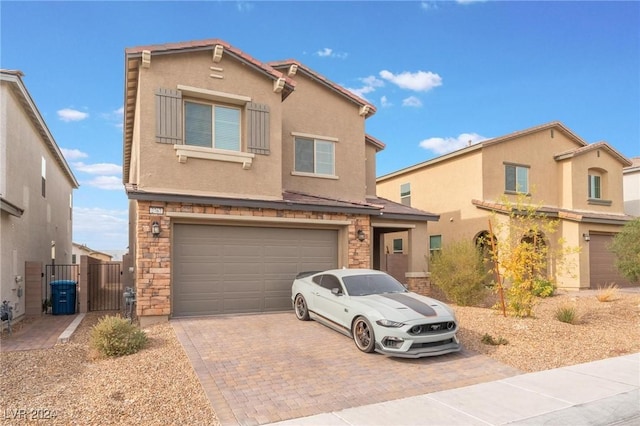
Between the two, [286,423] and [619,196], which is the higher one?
[619,196]

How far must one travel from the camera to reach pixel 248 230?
1166 cm

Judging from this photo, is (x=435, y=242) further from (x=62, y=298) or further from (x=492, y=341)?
(x=62, y=298)

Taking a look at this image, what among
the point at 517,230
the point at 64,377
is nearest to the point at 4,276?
the point at 64,377

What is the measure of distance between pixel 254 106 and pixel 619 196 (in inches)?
834

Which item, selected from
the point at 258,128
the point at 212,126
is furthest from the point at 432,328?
the point at 212,126

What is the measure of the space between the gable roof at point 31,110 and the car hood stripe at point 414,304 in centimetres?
1129

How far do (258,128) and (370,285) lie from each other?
A: 210 inches

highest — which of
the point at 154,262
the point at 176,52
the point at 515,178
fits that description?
the point at 176,52

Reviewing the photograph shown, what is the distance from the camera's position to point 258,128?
1161 cm

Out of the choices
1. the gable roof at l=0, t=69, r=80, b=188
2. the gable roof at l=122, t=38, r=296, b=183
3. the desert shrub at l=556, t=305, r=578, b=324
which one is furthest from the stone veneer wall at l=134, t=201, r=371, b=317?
the desert shrub at l=556, t=305, r=578, b=324

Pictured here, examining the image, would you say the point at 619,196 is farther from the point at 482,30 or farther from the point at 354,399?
the point at 354,399

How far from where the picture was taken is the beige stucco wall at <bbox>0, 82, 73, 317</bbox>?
11297 mm

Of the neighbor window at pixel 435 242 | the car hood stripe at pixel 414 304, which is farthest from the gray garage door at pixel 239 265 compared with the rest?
the neighbor window at pixel 435 242

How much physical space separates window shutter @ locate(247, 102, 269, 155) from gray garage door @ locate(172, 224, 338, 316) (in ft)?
7.30
